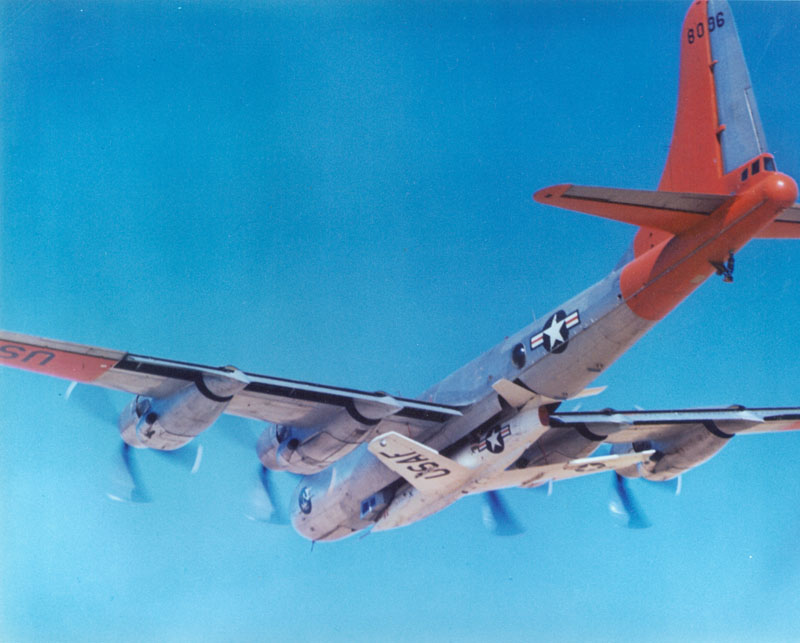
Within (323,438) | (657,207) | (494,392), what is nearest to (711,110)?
(657,207)

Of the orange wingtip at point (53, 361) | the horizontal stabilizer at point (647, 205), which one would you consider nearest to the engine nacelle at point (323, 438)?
the orange wingtip at point (53, 361)

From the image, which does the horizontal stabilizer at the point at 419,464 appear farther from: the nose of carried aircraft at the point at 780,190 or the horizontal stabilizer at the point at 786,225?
the nose of carried aircraft at the point at 780,190

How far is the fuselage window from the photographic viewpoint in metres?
14.7

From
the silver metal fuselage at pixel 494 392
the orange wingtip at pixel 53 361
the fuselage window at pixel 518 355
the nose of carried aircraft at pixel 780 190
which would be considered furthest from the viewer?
the fuselage window at pixel 518 355

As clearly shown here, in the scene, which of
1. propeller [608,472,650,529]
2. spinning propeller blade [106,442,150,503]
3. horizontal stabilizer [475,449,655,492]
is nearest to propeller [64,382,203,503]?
spinning propeller blade [106,442,150,503]

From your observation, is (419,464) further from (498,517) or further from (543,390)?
(498,517)

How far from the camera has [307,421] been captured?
1627cm

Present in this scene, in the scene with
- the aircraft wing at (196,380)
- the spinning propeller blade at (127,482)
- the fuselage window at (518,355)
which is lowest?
the spinning propeller blade at (127,482)

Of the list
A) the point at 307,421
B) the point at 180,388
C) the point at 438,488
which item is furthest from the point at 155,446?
the point at 438,488

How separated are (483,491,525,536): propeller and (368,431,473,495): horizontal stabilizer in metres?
3.33

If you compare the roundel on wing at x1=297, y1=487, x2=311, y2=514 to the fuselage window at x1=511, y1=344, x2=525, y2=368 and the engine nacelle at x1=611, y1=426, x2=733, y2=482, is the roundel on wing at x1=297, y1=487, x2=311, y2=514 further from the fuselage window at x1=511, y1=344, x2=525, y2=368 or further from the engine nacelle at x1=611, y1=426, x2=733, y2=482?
the engine nacelle at x1=611, y1=426, x2=733, y2=482

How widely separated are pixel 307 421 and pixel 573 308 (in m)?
6.10

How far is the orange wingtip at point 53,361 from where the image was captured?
42.0 feet

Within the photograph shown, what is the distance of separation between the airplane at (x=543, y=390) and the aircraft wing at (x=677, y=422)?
0.04 meters
